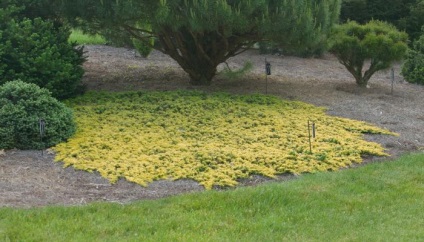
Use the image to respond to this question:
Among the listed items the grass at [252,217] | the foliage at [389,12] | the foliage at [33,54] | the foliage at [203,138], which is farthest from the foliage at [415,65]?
the grass at [252,217]

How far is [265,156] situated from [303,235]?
234 centimetres

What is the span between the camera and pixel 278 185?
6484mm

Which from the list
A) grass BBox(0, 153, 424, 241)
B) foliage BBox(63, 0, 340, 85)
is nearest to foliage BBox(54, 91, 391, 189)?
grass BBox(0, 153, 424, 241)

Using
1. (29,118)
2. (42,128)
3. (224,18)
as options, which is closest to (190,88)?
(224,18)

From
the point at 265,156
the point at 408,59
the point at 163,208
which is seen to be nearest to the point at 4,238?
the point at 163,208

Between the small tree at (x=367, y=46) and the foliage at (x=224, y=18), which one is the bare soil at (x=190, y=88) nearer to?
the small tree at (x=367, y=46)

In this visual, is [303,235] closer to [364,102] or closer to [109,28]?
[364,102]

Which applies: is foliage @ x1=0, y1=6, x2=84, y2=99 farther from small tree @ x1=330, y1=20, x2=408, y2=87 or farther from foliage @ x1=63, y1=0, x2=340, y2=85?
small tree @ x1=330, y1=20, x2=408, y2=87

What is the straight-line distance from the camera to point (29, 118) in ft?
25.7

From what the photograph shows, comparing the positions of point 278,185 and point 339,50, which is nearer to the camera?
point 278,185

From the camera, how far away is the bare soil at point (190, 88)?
6.33m

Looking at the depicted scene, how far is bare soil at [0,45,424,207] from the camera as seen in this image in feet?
20.8

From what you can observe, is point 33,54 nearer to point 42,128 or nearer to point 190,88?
point 42,128

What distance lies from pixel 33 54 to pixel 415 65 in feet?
27.8
